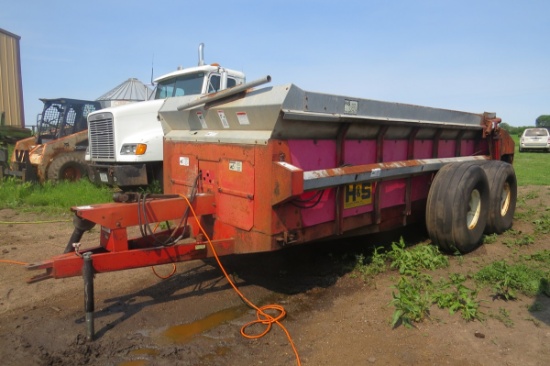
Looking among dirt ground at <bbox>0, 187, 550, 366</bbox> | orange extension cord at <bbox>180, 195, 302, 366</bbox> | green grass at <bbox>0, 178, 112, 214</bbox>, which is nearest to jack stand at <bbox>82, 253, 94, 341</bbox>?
dirt ground at <bbox>0, 187, 550, 366</bbox>

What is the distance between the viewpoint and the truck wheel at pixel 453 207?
475 cm

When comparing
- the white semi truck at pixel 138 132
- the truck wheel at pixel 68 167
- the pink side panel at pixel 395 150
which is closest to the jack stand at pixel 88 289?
the pink side panel at pixel 395 150

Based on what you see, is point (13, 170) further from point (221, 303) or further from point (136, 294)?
point (221, 303)

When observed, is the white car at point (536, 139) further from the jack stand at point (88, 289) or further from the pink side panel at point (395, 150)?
the jack stand at point (88, 289)

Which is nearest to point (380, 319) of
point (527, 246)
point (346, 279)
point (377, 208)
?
point (346, 279)

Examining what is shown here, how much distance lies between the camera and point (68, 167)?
10.6 meters

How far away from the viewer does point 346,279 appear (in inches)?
178

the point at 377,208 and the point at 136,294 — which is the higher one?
the point at 377,208

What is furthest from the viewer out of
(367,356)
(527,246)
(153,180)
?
(153,180)

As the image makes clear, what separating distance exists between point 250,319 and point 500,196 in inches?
153

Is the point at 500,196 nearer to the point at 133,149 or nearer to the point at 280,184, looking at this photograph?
the point at 280,184

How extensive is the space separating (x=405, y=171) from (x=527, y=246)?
2.11 m

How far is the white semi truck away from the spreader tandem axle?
278 centimetres

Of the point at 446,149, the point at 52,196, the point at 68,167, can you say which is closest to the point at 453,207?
the point at 446,149
